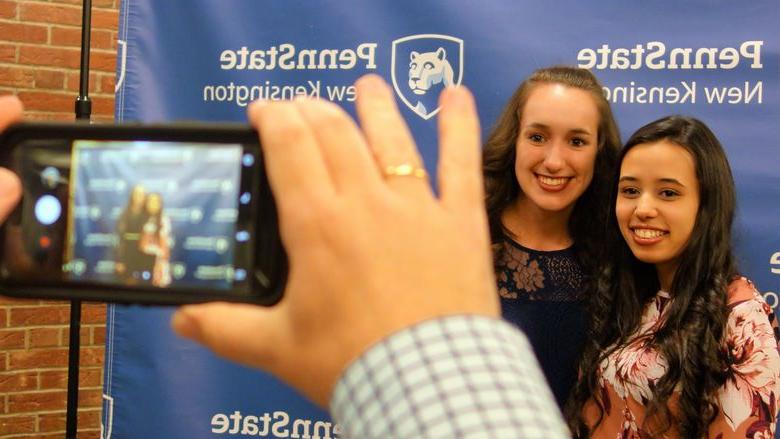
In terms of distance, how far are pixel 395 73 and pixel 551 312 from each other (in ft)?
2.49

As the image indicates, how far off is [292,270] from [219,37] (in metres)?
1.85

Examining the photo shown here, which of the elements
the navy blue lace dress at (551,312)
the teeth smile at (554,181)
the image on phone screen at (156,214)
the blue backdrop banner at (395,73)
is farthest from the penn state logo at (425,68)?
the image on phone screen at (156,214)

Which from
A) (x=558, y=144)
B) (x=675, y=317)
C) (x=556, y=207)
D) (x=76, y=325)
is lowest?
(x=76, y=325)

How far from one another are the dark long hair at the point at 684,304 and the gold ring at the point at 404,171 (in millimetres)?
1198

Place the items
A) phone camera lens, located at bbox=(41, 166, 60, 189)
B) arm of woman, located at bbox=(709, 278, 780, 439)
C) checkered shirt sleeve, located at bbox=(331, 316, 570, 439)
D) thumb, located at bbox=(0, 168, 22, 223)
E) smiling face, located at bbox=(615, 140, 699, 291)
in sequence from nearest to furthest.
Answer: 1. checkered shirt sleeve, located at bbox=(331, 316, 570, 439)
2. thumb, located at bbox=(0, 168, 22, 223)
3. phone camera lens, located at bbox=(41, 166, 60, 189)
4. arm of woman, located at bbox=(709, 278, 780, 439)
5. smiling face, located at bbox=(615, 140, 699, 291)

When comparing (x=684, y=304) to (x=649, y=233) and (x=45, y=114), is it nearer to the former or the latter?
(x=649, y=233)

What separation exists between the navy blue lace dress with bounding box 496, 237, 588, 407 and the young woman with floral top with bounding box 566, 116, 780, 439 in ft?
0.29

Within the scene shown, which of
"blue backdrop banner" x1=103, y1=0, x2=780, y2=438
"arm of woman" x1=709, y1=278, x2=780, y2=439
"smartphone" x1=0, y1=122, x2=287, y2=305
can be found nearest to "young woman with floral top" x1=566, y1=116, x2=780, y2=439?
"arm of woman" x1=709, y1=278, x2=780, y2=439

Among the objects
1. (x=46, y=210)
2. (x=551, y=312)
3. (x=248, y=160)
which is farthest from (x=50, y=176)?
(x=551, y=312)

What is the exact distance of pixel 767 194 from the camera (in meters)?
1.87

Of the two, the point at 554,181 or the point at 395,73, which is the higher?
the point at 395,73

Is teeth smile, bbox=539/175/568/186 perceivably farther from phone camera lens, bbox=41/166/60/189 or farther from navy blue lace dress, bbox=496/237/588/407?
phone camera lens, bbox=41/166/60/189

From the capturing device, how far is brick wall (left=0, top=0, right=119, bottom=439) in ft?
8.78

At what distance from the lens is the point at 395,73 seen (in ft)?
6.77
